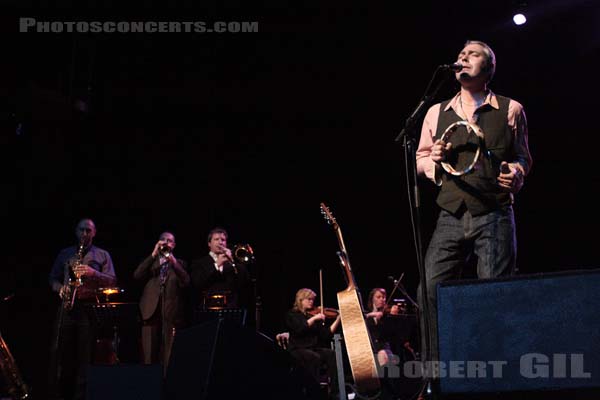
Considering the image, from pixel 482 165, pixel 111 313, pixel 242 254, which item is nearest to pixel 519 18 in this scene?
pixel 242 254

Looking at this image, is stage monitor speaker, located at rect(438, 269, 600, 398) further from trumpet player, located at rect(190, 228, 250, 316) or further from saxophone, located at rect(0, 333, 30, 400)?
saxophone, located at rect(0, 333, 30, 400)

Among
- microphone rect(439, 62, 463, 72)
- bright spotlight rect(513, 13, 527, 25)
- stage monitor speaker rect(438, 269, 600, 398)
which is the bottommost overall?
stage monitor speaker rect(438, 269, 600, 398)

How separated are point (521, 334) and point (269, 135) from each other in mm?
8310

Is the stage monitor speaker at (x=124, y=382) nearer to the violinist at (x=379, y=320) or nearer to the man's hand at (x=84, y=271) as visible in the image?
the man's hand at (x=84, y=271)

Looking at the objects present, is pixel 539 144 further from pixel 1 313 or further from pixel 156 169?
pixel 1 313

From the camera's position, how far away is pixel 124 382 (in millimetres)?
3650

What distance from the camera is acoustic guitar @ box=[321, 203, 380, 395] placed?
661 centimetres

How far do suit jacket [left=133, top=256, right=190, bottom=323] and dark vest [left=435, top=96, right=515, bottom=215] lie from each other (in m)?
5.12

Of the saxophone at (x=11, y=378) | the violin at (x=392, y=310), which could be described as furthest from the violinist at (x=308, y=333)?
the saxophone at (x=11, y=378)

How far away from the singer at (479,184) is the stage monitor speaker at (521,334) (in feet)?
3.73

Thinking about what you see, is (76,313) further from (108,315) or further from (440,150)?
(440,150)

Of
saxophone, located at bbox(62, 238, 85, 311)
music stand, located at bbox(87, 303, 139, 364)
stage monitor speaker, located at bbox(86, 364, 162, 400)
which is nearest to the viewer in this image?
stage monitor speaker, located at bbox(86, 364, 162, 400)

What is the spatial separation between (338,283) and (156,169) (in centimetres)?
331

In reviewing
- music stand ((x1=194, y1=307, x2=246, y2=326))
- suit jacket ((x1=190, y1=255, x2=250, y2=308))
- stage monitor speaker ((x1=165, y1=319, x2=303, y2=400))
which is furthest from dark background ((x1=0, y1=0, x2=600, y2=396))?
stage monitor speaker ((x1=165, y1=319, x2=303, y2=400))
